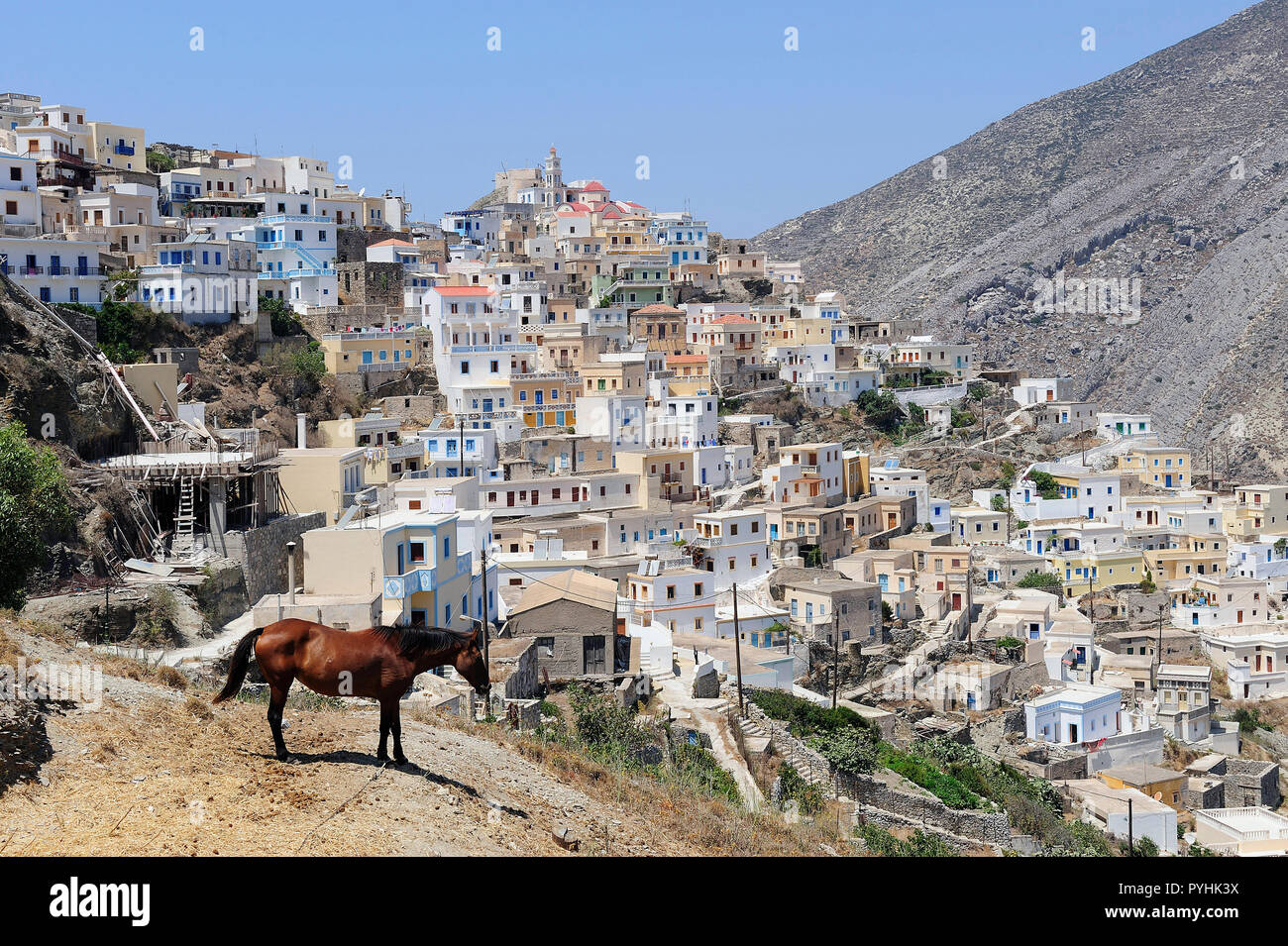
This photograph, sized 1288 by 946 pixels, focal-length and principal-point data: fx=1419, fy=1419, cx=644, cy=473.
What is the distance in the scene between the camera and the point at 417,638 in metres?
8.45

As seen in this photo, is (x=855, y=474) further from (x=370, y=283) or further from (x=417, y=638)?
(x=417, y=638)

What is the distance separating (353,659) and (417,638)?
1.32 ft

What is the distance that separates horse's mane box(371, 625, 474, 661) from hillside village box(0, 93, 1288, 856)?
270 inches

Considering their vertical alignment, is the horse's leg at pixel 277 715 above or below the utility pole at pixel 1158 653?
above

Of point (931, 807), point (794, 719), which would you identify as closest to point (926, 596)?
point (794, 719)

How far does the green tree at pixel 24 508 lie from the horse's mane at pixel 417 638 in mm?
8335

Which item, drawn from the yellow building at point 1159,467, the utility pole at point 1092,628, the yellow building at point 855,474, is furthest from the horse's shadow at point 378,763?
the yellow building at point 1159,467

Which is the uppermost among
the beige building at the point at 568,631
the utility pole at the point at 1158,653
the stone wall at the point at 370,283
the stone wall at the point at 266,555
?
the stone wall at the point at 370,283

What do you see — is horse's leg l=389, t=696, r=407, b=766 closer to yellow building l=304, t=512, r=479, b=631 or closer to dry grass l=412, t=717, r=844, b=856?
dry grass l=412, t=717, r=844, b=856

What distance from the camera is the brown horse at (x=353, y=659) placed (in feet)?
27.1

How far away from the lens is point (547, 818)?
9031mm

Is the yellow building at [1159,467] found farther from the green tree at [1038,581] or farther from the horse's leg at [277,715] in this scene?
the horse's leg at [277,715]

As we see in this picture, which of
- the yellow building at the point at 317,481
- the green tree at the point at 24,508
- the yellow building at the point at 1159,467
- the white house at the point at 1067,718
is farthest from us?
the yellow building at the point at 1159,467

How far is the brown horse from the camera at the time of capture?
8266mm
